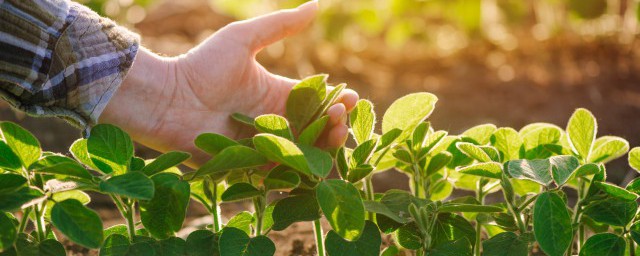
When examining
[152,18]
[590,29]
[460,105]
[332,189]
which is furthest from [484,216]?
[152,18]

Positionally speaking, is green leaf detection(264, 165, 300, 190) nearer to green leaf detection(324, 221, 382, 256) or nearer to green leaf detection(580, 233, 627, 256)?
green leaf detection(324, 221, 382, 256)

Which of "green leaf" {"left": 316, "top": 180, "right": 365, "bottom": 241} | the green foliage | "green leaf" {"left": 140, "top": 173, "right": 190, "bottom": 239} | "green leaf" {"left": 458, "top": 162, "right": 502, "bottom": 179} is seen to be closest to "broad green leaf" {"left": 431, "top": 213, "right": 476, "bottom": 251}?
the green foliage

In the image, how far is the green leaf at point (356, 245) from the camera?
1.37 m

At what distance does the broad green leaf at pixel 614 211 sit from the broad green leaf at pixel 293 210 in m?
0.48

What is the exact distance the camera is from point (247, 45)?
199 centimetres

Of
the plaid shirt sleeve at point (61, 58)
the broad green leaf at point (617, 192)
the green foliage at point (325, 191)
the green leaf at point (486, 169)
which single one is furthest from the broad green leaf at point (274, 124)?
the broad green leaf at point (617, 192)

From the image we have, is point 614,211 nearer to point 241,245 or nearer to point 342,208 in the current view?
point 342,208

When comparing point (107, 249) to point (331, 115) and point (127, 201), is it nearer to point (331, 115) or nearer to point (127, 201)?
point (127, 201)

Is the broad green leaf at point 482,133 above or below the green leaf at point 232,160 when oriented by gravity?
above

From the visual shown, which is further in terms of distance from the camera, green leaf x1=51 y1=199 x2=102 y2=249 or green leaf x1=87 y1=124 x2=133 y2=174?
green leaf x1=87 y1=124 x2=133 y2=174

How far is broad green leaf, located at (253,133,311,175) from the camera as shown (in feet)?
4.24

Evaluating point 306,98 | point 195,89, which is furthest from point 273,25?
point 306,98

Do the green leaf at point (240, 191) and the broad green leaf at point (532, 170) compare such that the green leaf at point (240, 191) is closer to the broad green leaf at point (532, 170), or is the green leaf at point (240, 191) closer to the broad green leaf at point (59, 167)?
the broad green leaf at point (59, 167)

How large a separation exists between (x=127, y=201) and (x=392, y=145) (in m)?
0.51
